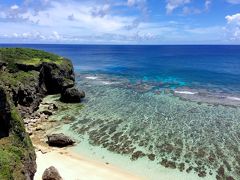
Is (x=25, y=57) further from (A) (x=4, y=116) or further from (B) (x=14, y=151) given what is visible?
(B) (x=14, y=151)

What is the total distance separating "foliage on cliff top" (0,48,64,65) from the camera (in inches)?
3135

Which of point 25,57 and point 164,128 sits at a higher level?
point 25,57

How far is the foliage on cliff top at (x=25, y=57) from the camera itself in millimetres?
79625

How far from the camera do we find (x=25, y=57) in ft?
281

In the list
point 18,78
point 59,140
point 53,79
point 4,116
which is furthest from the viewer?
point 53,79

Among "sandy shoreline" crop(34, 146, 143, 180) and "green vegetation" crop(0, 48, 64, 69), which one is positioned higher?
"green vegetation" crop(0, 48, 64, 69)

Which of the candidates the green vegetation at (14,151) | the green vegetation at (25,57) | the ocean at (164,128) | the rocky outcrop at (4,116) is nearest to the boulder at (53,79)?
the green vegetation at (25,57)

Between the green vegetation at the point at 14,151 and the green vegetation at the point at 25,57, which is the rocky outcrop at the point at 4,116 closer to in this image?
the green vegetation at the point at 14,151

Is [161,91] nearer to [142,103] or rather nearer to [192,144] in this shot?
[142,103]

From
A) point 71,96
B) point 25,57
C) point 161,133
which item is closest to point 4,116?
point 161,133

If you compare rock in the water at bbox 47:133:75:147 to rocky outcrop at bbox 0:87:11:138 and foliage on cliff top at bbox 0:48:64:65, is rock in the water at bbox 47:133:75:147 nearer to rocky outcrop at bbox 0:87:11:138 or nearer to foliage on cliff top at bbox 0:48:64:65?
rocky outcrop at bbox 0:87:11:138

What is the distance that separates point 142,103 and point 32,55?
40.3m

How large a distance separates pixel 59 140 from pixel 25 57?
44.9 m

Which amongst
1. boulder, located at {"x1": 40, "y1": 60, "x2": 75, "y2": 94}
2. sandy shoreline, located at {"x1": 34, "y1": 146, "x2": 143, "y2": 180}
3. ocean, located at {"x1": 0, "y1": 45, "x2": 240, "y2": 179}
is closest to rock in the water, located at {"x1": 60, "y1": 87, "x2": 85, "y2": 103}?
ocean, located at {"x1": 0, "y1": 45, "x2": 240, "y2": 179}
